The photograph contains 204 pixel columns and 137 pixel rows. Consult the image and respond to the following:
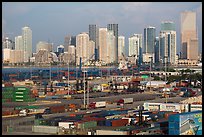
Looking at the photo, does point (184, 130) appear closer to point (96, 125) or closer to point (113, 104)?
point (96, 125)

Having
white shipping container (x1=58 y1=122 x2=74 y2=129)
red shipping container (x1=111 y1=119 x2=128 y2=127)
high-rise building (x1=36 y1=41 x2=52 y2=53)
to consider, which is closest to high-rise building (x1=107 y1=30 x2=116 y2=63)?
high-rise building (x1=36 y1=41 x2=52 y2=53)

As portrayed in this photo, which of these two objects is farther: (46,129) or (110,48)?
(110,48)

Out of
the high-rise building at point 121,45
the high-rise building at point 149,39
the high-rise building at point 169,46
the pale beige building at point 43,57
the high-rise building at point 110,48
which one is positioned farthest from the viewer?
the high-rise building at point 149,39

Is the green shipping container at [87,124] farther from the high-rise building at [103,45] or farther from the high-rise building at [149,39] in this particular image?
the high-rise building at [149,39]

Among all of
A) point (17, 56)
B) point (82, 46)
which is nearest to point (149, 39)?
point (82, 46)

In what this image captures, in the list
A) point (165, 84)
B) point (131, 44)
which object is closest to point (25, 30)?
point (131, 44)

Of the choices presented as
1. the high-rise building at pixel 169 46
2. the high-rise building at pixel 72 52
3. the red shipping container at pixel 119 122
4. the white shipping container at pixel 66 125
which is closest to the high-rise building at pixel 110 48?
the high-rise building at pixel 72 52

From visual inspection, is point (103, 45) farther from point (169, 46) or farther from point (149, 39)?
point (149, 39)
